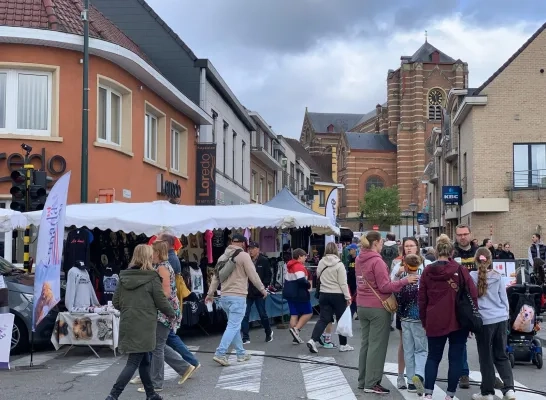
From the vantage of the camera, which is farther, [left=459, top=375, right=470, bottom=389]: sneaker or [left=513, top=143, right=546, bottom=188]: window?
[left=513, top=143, right=546, bottom=188]: window

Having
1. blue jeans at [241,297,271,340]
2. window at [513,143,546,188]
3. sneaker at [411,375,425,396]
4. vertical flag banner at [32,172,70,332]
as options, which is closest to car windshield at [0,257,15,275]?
vertical flag banner at [32,172,70,332]

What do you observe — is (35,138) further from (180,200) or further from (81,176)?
(180,200)

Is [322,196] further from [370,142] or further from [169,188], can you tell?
[169,188]

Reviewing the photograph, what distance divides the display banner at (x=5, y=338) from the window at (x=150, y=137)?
11.0m

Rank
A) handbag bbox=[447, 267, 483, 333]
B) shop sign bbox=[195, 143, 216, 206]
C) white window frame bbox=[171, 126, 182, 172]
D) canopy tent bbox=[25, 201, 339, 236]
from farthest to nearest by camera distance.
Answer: shop sign bbox=[195, 143, 216, 206] < white window frame bbox=[171, 126, 182, 172] < canopy tent bbox=[25, 201, 339, 236] < handbag bbox=[447, 267, 483, 333]

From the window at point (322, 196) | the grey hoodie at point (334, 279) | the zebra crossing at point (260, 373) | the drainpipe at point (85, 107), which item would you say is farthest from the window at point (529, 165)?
the window at point (322, 196)

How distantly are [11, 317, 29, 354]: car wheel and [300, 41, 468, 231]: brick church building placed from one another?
255 ft

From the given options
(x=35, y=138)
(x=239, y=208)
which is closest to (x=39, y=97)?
(x=35, y=138)

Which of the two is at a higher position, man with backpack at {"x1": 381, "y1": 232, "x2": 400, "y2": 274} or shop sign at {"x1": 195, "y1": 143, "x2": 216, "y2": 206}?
shop sign at {"x1": 195, "y1": 143, "x2": 216, "y2": 206}

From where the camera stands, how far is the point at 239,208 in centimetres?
1534

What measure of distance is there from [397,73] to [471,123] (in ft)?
215

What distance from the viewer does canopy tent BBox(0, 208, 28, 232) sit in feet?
41.1

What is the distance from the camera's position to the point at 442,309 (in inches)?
283

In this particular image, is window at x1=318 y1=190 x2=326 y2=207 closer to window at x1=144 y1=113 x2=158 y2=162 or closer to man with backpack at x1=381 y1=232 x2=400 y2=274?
window at x1=144 y1=113 x2=158 y2=162
